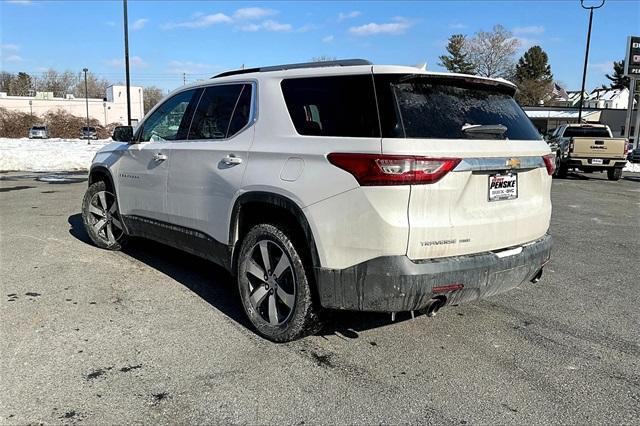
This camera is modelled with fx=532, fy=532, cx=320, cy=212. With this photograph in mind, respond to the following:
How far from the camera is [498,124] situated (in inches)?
141

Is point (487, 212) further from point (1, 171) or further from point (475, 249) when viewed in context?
point (1, 171)

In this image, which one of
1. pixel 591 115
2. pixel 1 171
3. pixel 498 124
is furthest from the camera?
pixel 591 115

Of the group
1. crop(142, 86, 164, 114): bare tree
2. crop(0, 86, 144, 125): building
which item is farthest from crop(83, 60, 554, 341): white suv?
crop(142, 86, 164, 114): bare tree

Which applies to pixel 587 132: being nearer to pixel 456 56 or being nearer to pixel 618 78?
pixel 456 56

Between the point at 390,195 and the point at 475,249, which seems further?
the point at 475,249

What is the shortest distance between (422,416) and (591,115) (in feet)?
221

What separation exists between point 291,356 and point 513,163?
6.40 feet

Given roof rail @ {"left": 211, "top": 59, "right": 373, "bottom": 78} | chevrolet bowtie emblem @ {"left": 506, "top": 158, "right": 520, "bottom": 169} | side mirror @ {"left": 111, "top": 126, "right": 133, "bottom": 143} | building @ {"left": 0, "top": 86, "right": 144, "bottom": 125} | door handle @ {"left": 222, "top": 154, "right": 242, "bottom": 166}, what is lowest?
door handle @ {"left": 222, "top": 154, "right": 242, "bottom": 166}

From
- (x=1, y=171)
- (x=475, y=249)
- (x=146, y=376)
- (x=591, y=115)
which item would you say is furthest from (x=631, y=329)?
(x=591, y=115)

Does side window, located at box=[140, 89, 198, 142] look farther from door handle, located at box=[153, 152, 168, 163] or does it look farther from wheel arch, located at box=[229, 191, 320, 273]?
wheel arch, located at box=[229, 191, 320, 273]

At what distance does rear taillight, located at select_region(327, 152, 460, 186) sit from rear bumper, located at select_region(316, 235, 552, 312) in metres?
0.45

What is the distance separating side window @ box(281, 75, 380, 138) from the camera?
10.6ft

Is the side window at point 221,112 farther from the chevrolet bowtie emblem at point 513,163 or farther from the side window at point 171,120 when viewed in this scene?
the chevrolet bowtie emblem at point 513,163

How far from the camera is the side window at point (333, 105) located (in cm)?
322
